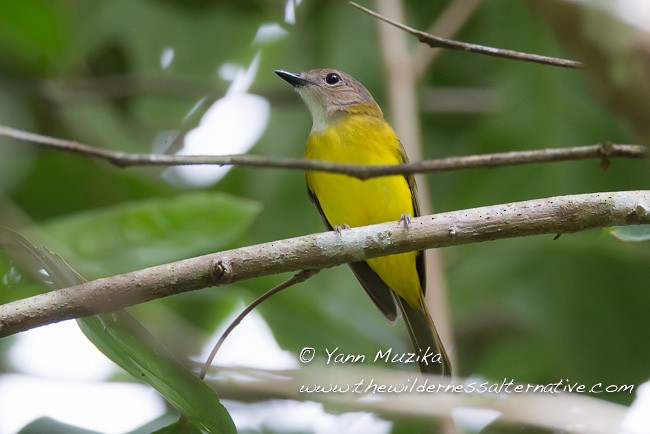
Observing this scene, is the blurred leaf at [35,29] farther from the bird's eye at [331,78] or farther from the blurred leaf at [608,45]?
the blurred leaf at [608,45]

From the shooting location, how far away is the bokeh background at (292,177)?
181 inches

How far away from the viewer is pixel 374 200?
463cm

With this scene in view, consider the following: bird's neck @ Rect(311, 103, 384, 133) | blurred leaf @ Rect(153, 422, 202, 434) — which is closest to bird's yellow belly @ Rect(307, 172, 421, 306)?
bird's neck @ Rect(311, 103, 384, 133)

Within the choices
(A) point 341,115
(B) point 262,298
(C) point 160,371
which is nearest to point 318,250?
(B) point 262,298

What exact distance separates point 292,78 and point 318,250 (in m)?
2.86

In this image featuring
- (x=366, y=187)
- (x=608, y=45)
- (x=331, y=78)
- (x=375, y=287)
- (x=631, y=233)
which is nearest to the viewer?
(x=608, y=45)

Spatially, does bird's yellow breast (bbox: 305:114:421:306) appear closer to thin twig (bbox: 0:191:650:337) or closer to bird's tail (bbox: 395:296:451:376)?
bird's tail (bbox: 395:296:451:376)

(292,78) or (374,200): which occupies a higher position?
(292,78)

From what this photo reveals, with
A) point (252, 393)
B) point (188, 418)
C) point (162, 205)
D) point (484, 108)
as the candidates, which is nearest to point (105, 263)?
point (162, 205)

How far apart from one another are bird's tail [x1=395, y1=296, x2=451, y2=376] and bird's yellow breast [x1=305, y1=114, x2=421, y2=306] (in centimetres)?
6

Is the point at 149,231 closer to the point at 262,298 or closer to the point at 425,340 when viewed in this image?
the point at 262,298

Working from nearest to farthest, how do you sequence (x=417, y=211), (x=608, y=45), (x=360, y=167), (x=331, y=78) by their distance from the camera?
(x=608, y=45) < (x=360, y=167) < (x=417, y=211) < (x=331, y=78)

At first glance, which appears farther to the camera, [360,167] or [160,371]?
[160,371]

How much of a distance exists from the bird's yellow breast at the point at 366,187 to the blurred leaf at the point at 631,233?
1.67 meters
